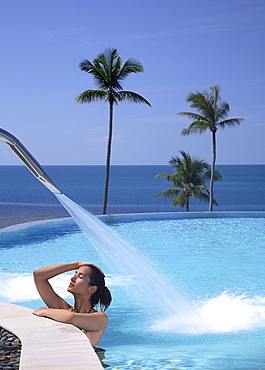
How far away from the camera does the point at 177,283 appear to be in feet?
24.0

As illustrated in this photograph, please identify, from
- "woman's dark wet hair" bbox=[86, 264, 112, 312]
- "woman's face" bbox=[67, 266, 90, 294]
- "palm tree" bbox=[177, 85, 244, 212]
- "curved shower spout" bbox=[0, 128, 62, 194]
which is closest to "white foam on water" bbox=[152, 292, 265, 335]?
"woman's dark wet hair" bbox=[86, 264, 112, 312]

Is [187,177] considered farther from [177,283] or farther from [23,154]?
[23,154]

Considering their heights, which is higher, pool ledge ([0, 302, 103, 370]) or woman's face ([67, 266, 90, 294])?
woman's face ([67, 266, 90, 294])

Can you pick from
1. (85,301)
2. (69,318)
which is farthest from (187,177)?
(69,318)

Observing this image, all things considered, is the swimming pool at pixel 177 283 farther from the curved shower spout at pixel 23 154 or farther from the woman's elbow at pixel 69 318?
the curved shower spout at pixel 23 154

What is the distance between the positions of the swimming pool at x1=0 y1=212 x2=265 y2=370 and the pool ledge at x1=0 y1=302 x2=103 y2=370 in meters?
0.77

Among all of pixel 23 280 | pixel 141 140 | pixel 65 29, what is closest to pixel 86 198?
pixel 141 140

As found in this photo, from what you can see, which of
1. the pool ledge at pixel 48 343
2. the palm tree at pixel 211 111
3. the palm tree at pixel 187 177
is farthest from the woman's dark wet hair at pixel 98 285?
the palm tree at pixel 187 177

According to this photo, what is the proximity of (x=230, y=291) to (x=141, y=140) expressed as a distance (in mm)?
73184

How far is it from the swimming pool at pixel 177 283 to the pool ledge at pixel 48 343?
0.77 meters

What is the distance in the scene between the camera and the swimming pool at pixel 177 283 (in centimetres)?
451

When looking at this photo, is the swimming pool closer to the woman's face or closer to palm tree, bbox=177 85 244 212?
the woman's face

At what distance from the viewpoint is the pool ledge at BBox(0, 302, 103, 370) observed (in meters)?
2.88

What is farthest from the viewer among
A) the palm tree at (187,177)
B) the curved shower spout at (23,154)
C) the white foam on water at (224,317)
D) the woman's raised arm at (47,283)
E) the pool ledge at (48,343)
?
the palm tree at (187,177)
